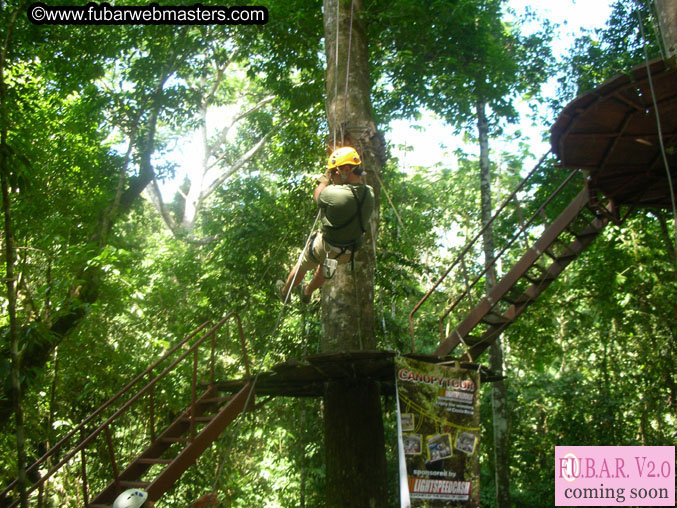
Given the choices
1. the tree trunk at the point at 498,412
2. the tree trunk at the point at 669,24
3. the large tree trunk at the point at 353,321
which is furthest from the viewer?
the tree trunk at the point at 498,412

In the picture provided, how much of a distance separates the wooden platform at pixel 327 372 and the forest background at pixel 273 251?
6.40 ft

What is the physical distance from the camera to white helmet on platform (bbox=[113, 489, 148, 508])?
4207 mm

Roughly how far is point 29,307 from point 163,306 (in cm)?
301

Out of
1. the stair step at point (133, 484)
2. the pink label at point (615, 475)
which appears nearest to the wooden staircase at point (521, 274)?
the pink label at point (615, 475)

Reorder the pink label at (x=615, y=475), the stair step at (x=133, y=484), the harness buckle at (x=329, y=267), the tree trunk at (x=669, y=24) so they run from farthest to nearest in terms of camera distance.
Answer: the pink label at (x=615, y=475) < the harness buckle at (x=329, y=267) < the stair step at (x=133, y=484) < the tree trunk at (x=669, y=24)

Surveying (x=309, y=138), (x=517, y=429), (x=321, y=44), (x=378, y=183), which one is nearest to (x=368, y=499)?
(x=378, y=183)

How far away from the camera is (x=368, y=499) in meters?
4.68

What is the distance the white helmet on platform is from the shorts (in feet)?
8.59

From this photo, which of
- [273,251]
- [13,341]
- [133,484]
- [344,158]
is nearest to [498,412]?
[273,251]

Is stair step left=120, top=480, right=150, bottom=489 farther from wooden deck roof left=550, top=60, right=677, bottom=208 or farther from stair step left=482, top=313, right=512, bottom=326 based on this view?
wooden deck roof left=550, top=60, right=677, bottom=208

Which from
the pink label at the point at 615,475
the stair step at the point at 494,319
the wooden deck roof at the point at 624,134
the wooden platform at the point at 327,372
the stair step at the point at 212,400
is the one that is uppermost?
the wooden deck roof at the point at 624,134

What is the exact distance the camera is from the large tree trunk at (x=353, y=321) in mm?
4789

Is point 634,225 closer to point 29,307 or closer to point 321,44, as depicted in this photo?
point 321,44

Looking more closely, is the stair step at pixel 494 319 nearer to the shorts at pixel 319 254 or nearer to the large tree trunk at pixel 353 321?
the large tree trunk at pixel 353 321
